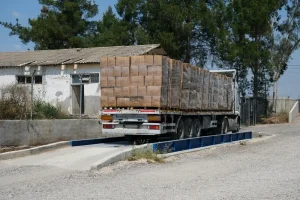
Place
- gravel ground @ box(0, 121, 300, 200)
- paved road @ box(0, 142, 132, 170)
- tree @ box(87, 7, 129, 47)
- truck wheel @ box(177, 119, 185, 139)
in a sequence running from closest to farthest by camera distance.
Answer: gravel ground @ box(0, 121, 300, 200), paved road @ box(0, 142, 132, 170), truck wheel @ box(177, 119, 185, 139), tree @ box(87, 7, 129, 47)

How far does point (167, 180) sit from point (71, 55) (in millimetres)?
22653

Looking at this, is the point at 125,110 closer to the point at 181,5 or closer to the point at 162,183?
the point at 162,183

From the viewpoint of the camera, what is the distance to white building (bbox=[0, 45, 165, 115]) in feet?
94.2

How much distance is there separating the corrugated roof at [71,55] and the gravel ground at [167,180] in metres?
16.4

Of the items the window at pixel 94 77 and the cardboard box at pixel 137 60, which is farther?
the window at pixel 94 77

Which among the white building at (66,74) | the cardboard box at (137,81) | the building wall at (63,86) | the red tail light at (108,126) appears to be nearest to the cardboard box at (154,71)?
the cardboard box at (137,81)

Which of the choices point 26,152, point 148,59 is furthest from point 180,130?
point 26,152

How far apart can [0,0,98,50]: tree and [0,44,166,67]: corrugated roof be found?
866 centimetres

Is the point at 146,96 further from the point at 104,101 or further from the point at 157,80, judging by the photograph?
the point at 104,101

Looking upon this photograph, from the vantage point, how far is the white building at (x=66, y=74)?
2872cm

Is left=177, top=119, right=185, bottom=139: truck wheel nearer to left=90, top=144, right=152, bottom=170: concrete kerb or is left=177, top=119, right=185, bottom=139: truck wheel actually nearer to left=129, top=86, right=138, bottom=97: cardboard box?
left=129, top=86, right=138, bottom=97: cardboard box

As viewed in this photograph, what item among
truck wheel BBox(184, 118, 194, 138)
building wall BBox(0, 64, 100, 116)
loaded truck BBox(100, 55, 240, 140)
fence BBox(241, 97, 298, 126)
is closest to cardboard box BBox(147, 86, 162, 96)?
loaded truck BBox(100, 55, 240, 140)

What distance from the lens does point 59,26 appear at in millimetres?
43875

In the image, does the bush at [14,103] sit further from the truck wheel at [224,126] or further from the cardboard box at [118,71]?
the truck wheel at [224,126]
